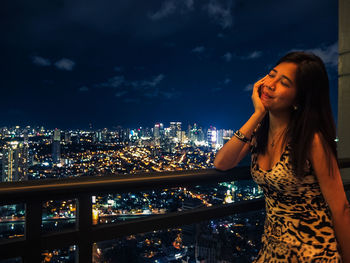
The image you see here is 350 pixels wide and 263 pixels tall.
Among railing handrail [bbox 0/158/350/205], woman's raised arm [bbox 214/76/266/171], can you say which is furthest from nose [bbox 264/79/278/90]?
railing handrail [bbox 0/158/350/205]

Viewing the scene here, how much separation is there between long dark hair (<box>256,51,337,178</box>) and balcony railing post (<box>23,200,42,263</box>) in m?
1.04

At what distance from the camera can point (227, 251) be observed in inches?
54.4

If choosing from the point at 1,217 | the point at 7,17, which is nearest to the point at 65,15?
the point at 7,17

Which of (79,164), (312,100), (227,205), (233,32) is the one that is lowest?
(79,164)

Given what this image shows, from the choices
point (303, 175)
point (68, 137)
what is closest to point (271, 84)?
point (303, 175)

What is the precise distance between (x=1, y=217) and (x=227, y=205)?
112 centimetres

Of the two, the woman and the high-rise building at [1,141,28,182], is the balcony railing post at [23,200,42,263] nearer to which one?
the woman

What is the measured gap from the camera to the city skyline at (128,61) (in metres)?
33.9

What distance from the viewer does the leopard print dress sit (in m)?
0.86

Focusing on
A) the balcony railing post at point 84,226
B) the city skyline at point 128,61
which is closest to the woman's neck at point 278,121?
the balcony railing post at point 84,226

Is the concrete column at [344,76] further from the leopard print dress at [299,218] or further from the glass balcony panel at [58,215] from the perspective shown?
the glass balcony panel at [58,215]

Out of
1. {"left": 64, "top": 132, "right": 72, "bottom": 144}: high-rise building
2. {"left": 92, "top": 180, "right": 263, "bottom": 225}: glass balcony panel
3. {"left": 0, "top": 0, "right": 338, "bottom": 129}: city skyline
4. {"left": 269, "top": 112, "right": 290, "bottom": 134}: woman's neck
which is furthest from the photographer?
{"left": 0, "top": 0, "right": 338, "bottom": 129}: city skyline

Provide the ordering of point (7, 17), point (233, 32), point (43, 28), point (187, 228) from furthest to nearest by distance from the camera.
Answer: point (43, 28) < point (233, 32) < point (7, 17) < point (187, 228)

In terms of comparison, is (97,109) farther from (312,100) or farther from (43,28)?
(312,100)
